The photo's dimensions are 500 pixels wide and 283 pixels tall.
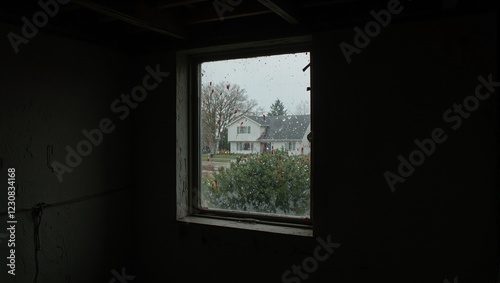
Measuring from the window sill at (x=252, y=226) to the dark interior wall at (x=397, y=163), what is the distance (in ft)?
0.14

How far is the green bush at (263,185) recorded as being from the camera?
2.19m

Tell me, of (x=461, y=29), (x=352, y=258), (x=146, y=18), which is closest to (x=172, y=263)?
(x=352, y=258)

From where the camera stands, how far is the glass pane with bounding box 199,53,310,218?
2189 millimetres

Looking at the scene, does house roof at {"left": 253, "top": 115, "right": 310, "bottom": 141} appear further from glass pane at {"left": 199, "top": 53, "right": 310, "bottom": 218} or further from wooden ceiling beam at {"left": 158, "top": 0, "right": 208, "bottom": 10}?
wooden ceiling beam at {"left": 158, "top": 0, "right": 208, "bottom": 10}

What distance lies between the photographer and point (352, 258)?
6.32 ft

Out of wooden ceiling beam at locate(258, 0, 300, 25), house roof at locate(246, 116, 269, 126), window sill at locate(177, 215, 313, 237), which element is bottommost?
window sill at locate(177, 215, 313, 237)

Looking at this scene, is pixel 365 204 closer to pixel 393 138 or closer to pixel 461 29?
pixel 393 138

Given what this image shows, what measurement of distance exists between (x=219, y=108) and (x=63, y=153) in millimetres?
1080

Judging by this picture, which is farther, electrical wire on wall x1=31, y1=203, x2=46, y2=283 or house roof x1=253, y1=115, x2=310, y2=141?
house roof x1=253, y1=115, x2=310, y2=141

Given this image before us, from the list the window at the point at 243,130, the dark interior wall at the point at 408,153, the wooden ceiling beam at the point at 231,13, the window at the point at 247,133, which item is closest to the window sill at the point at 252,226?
the window at the point at 247,133

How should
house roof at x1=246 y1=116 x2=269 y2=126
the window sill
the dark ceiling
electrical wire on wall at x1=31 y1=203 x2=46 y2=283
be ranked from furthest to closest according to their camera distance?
house roof at x1=246 y1=116 x2=269 y2=126
the window sill
electrical wire on wall at x1=31 y1=203 x2=46 y2=283
the dark ceiling

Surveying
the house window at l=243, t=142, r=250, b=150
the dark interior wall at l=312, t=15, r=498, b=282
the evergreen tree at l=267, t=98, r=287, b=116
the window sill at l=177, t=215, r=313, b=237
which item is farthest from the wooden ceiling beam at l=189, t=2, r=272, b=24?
the window sill at l=177, t=215, r=313, b=237

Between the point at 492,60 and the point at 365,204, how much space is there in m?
1.00

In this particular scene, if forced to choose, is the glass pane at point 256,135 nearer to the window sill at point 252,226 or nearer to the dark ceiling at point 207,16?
the window sill at point 252,226
